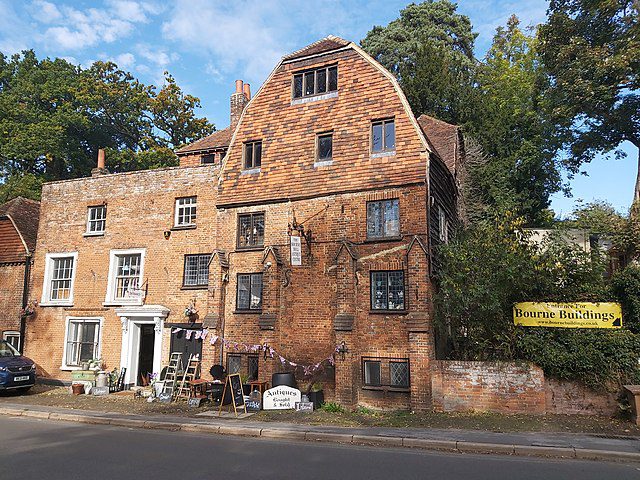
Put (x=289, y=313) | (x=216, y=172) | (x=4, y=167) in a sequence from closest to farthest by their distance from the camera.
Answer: (x=289, y=313) < (x=216, y=172) < (x=4, y=167)

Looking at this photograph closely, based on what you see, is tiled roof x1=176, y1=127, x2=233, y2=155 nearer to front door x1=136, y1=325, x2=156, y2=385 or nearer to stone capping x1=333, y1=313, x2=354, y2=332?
front door x1=136, y1=325, x2=156, y2=385

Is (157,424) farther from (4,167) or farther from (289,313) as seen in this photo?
(4,167)

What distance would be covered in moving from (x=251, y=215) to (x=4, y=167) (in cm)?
2932

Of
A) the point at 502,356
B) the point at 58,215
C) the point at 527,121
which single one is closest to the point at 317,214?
the point at 502,356

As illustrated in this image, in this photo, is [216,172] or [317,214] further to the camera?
[216,172]

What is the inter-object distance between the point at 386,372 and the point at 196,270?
8.44 meters

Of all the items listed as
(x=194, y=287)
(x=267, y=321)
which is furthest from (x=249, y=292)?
(x=194, y=287)

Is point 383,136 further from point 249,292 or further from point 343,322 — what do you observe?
point 249,292

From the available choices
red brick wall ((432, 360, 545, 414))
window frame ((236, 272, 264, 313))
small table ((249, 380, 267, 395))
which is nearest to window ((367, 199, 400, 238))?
window frame ((236, 272, 264, 313))

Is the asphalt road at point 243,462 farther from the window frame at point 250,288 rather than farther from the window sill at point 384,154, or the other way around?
the window sill at point 384,154

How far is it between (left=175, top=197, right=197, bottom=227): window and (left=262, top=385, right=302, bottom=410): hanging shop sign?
787cm

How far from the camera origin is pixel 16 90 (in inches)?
1484

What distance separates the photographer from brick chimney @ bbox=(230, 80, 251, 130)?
24719mm

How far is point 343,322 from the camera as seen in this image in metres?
15.2
